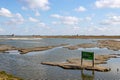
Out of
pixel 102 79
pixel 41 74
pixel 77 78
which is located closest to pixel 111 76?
pixel 102 79

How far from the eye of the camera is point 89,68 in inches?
1575

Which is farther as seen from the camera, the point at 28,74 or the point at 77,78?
the point at 28,74

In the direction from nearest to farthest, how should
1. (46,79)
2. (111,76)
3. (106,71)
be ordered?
(46,79)
(111,76)
(106,71)

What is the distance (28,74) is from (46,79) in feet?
16.1

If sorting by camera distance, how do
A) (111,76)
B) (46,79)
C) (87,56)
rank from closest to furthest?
(46,79) < (111,76) < (87,56)

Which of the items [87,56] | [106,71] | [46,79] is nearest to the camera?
[46,79]

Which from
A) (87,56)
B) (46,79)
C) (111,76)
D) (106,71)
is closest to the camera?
(46,79)

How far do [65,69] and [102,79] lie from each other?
937cm

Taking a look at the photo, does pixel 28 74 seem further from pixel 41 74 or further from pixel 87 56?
pixel 87 56

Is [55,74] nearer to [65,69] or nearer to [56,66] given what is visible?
[65,69]

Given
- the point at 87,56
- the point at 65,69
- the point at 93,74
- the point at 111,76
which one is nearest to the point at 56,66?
the point at 65,69

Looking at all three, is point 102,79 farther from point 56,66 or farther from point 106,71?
point 56,66

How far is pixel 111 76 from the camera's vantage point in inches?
1371

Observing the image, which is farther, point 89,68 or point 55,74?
point 89,68
